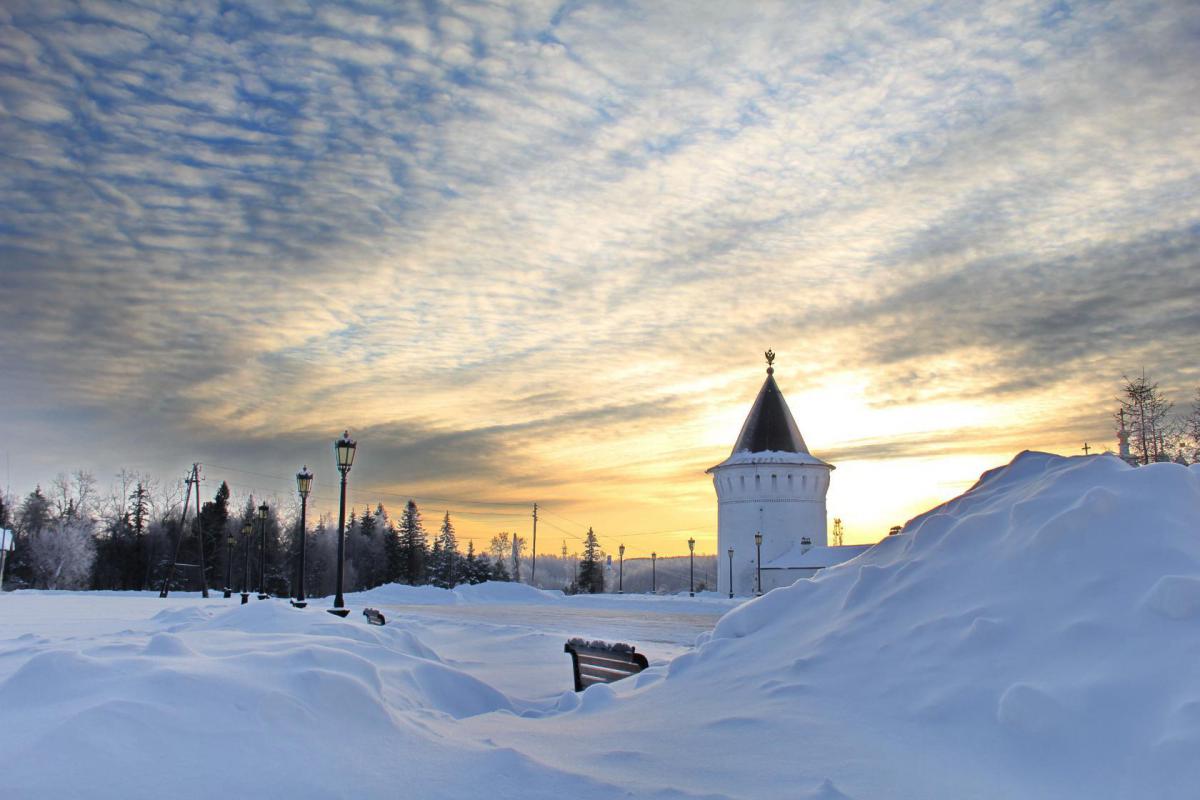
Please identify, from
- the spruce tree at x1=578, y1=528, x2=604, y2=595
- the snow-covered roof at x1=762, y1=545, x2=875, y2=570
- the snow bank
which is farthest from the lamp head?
the spruce tree at x1=578, y1=528, x2=604, y2=595

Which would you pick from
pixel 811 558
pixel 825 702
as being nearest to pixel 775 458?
pixel 811 558

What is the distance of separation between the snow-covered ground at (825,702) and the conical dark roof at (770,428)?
147 feet

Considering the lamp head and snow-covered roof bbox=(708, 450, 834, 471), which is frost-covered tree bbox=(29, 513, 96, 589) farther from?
the lamp head

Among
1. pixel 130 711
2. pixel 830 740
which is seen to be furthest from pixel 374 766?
pixel 830 740

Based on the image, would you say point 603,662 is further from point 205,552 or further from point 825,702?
point 205,552

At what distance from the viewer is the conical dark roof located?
50875 millimetres

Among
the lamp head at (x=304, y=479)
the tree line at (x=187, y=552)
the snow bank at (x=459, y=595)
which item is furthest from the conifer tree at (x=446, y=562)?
the lamp head at (x=304, y=479)

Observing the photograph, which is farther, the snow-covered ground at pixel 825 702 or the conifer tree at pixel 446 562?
the conifer tree at pixel 446 562

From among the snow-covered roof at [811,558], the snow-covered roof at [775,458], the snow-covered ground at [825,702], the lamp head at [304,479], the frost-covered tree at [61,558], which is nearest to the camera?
the snow-covered ground at [825,702]

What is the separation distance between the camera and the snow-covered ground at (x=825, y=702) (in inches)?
148

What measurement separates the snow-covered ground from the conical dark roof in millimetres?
44748

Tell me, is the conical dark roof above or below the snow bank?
above

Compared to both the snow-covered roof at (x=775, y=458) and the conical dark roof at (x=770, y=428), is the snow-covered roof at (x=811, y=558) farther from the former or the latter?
the conical dark roof at (x=770, y=428)

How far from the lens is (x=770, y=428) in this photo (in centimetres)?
5119
